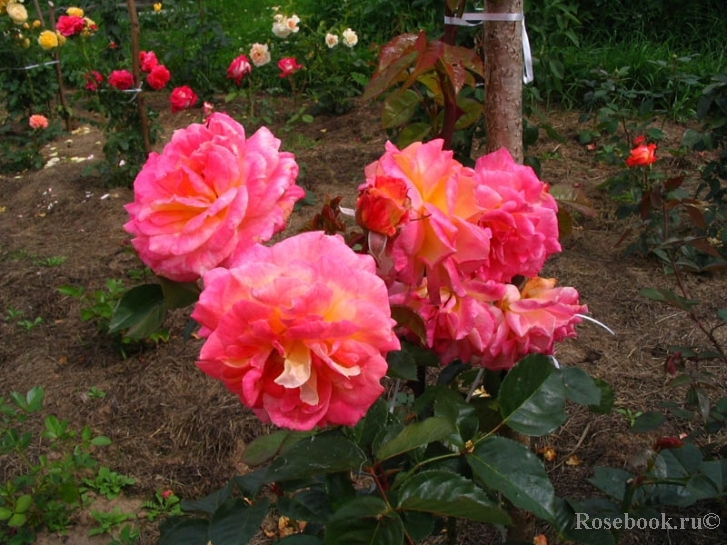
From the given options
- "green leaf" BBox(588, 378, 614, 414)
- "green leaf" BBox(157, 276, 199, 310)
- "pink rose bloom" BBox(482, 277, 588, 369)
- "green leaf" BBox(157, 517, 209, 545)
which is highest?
"green leaf" BBox(157, 276, 199, 310)

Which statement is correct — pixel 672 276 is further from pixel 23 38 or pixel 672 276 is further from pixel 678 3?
pixel 23 38

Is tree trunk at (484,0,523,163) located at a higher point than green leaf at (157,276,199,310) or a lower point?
higher

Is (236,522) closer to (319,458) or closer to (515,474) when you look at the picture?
(319,458)

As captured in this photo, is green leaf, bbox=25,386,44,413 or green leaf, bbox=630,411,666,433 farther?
green leaf, bbox=25,386,44,413

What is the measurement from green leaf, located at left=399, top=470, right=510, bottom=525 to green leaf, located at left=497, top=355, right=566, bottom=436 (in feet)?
0.41

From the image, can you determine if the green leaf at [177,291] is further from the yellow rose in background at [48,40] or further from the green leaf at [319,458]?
the yellow rose in background at [48,40]

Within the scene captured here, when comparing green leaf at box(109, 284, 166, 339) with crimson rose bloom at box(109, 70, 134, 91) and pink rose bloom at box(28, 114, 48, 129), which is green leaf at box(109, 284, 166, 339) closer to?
crimson rose bloom at box(109, 70, 134, 91)

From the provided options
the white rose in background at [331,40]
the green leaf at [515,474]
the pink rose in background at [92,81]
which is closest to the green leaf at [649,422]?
the green leaf at [515,474]

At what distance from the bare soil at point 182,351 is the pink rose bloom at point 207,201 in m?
1.05

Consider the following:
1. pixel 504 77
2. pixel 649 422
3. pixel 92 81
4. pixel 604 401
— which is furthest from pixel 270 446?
pixel 92 81

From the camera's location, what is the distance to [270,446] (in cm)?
84

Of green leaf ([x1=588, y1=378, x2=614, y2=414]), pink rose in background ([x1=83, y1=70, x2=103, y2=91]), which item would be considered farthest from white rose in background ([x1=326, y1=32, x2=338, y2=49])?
green leaf ([x1=588, y1=378, x2=614, y2=414])

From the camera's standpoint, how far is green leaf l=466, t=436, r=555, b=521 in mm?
656

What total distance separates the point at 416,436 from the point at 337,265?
206 mm
